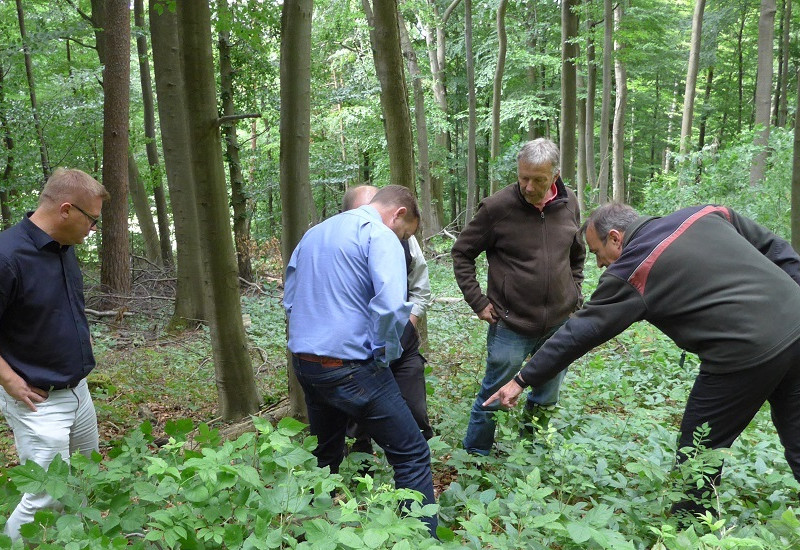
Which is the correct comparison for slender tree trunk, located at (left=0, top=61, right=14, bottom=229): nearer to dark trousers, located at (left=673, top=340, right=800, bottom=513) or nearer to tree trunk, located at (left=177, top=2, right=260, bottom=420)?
tree trunk, located at (left=177, top=2, right=260, bottom=420)

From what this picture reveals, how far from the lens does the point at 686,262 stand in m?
2.75

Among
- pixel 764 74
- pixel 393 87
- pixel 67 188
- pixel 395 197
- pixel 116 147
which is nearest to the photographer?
pixel 67 188

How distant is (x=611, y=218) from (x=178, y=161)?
621 centimetres

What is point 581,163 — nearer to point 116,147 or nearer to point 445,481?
point 116,147

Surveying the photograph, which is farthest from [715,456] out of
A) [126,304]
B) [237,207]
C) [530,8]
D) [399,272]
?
[530,8]

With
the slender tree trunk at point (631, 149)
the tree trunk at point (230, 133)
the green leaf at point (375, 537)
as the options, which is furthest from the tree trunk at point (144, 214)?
the slender tree trunk at point (631, 149)

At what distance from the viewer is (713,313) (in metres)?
2.74

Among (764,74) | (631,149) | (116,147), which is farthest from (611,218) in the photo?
(631,149)

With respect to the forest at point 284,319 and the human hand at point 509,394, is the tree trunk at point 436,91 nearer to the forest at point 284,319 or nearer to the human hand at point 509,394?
the forest at point 284,319

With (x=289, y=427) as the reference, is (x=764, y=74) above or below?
above

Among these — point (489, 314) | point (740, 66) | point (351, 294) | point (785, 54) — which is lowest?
point (489, 314)

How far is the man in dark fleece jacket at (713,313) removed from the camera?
2.72 meters

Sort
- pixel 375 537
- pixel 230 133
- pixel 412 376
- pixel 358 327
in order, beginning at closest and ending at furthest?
pixel 375 537 → pixel 358 327 → pixel 412 376 → pixel 230 133

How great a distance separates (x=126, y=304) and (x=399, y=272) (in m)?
8.20
